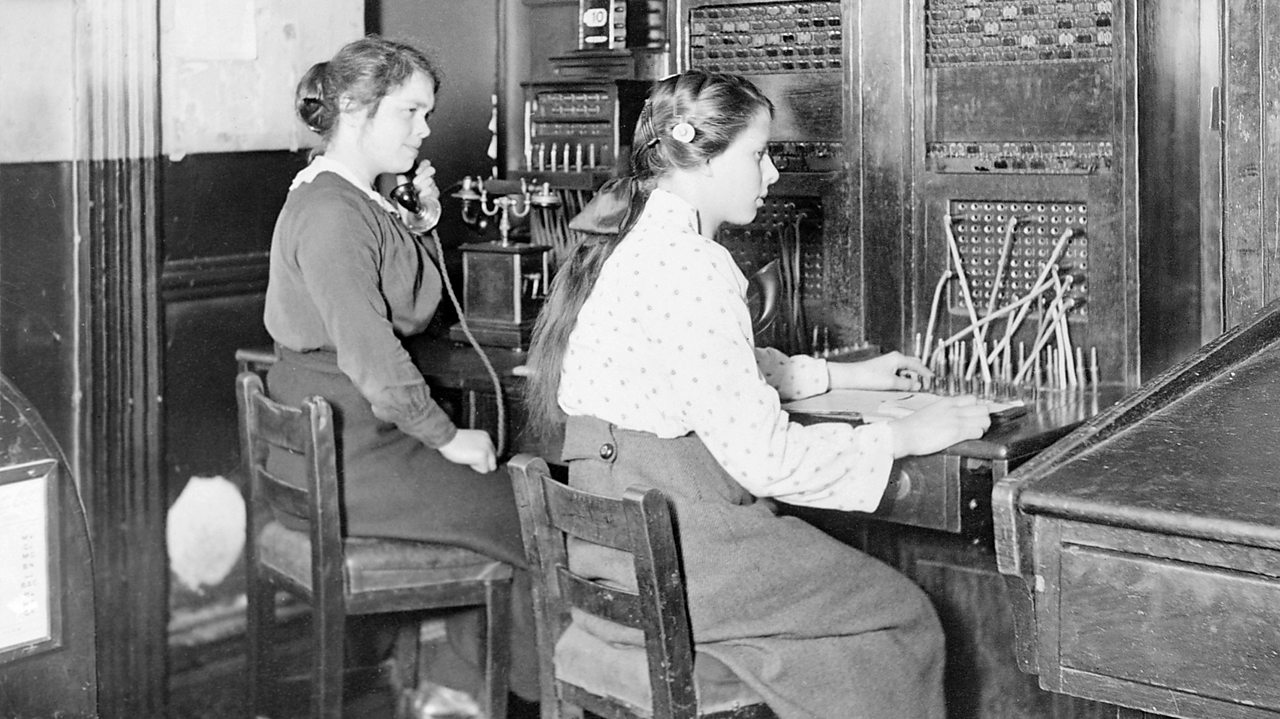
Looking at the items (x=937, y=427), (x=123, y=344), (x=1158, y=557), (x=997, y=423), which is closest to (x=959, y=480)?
(x=937, y=427)

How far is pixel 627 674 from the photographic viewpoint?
7.96ft

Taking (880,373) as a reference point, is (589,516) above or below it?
below

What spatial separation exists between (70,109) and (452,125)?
1.25 metres

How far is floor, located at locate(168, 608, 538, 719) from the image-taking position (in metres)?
3.80

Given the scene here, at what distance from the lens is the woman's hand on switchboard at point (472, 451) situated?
10.3ft


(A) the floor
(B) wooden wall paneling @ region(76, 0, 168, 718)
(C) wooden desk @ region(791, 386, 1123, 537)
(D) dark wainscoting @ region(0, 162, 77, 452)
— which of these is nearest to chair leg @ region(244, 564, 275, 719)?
(A) the floor

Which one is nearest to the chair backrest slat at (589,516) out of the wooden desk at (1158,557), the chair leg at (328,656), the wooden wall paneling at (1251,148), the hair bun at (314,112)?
the wooden desk at (1158,557)

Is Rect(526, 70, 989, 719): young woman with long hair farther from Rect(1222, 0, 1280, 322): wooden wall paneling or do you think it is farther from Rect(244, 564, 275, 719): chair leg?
Rect(244, 564, 275, 719): chair leg

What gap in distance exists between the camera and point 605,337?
2.50 metres

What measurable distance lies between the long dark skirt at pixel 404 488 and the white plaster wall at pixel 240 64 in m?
0.82

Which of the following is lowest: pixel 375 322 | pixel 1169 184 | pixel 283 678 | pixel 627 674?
pixel 283 678

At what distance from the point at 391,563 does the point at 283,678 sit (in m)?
1.17

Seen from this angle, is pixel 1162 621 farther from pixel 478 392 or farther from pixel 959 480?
pixel 478 392

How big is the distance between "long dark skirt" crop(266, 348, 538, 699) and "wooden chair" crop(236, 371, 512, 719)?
4cm
